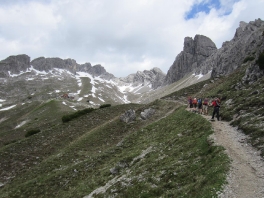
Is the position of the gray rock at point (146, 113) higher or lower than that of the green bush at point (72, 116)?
higher

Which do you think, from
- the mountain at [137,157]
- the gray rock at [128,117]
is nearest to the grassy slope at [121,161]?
the mountain at [137,157]

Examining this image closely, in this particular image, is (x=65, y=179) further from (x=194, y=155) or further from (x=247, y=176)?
(x=247, y=176)

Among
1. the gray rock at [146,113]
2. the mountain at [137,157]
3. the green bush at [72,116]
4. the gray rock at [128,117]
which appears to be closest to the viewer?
the mountain at [137,157]

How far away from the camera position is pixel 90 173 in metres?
24.8

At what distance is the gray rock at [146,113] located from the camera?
41.8 m

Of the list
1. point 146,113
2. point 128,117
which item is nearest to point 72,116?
point 128,117

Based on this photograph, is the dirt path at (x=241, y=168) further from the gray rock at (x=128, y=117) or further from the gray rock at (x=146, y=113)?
the gray rock at (x=128, y=117)

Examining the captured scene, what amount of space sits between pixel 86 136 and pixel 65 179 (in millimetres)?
12534

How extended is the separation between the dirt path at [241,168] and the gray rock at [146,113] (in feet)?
70.8

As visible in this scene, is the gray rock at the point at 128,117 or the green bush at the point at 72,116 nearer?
the gray rock at the point at 128,117

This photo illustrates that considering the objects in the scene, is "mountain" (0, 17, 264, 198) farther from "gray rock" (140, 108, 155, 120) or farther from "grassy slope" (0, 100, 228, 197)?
"gray rock" (140, 108, 155, 120)

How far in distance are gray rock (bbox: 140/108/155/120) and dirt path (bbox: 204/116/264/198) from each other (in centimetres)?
2159

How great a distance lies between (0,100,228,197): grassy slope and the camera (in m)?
14.7

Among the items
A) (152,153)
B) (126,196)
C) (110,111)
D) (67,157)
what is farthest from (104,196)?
(110,111)
